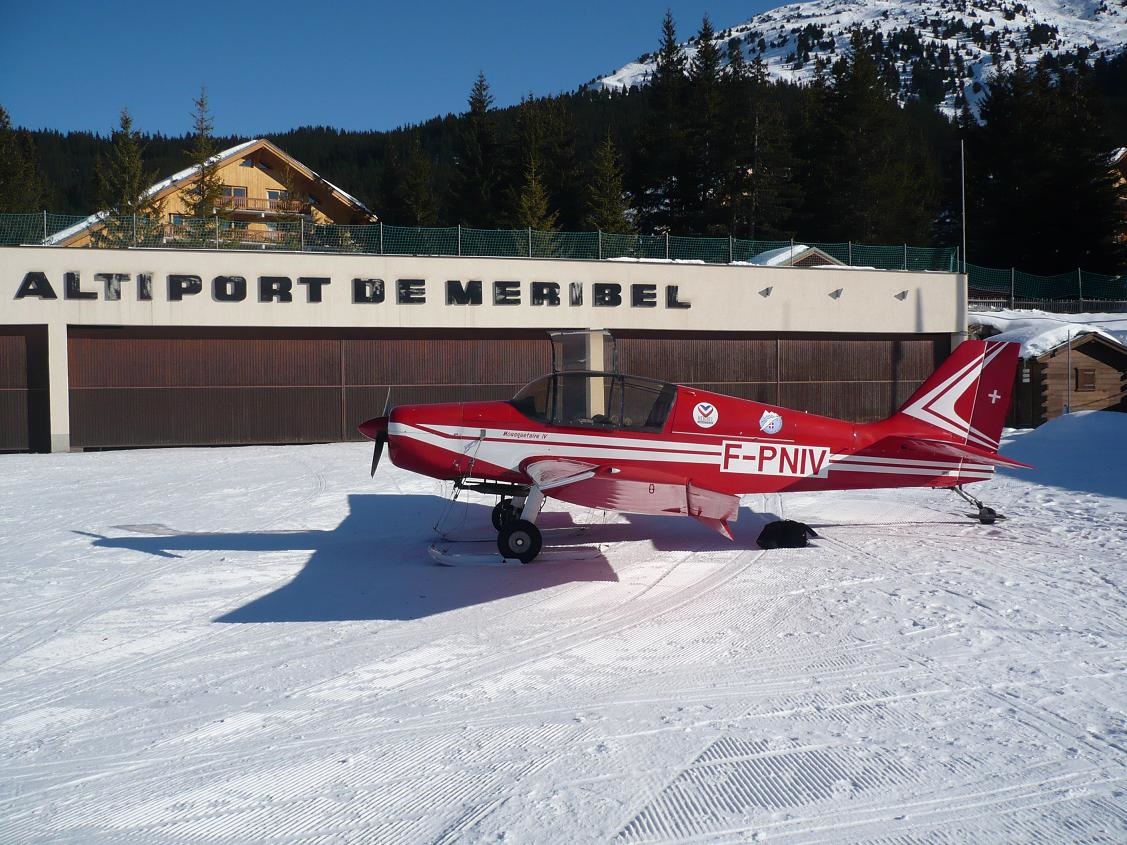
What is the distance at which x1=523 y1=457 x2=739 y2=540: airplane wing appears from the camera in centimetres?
837

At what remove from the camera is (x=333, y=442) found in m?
23.2

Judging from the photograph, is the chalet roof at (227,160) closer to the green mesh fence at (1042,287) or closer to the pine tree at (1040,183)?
the green mesh fence at (1042,287)

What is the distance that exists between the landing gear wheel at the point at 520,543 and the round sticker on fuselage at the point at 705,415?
8.07 ft

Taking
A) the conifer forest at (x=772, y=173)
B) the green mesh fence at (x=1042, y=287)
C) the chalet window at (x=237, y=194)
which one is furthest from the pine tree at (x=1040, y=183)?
the chalet window at (x=237, y=194)

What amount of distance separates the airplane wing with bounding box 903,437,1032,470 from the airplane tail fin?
92 mm

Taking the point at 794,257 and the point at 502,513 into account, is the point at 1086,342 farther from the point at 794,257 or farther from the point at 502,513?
the point at 502,513

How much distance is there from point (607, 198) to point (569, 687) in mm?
37495

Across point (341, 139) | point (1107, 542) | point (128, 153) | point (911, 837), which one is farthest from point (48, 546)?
point (341, 139)

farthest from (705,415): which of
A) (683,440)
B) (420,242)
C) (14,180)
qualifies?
(14,180)

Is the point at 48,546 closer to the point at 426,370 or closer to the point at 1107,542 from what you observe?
the point at 1107,542

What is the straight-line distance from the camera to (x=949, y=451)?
10.6 metres

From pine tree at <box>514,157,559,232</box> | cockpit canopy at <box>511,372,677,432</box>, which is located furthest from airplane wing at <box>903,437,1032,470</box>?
pine tree at <box>514,157,559,232</box>

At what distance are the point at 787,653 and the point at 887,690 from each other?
92 centimetres

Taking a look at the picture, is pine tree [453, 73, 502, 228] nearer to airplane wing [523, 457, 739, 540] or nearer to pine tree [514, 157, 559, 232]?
pine tree [514, 157, 559, 232]
